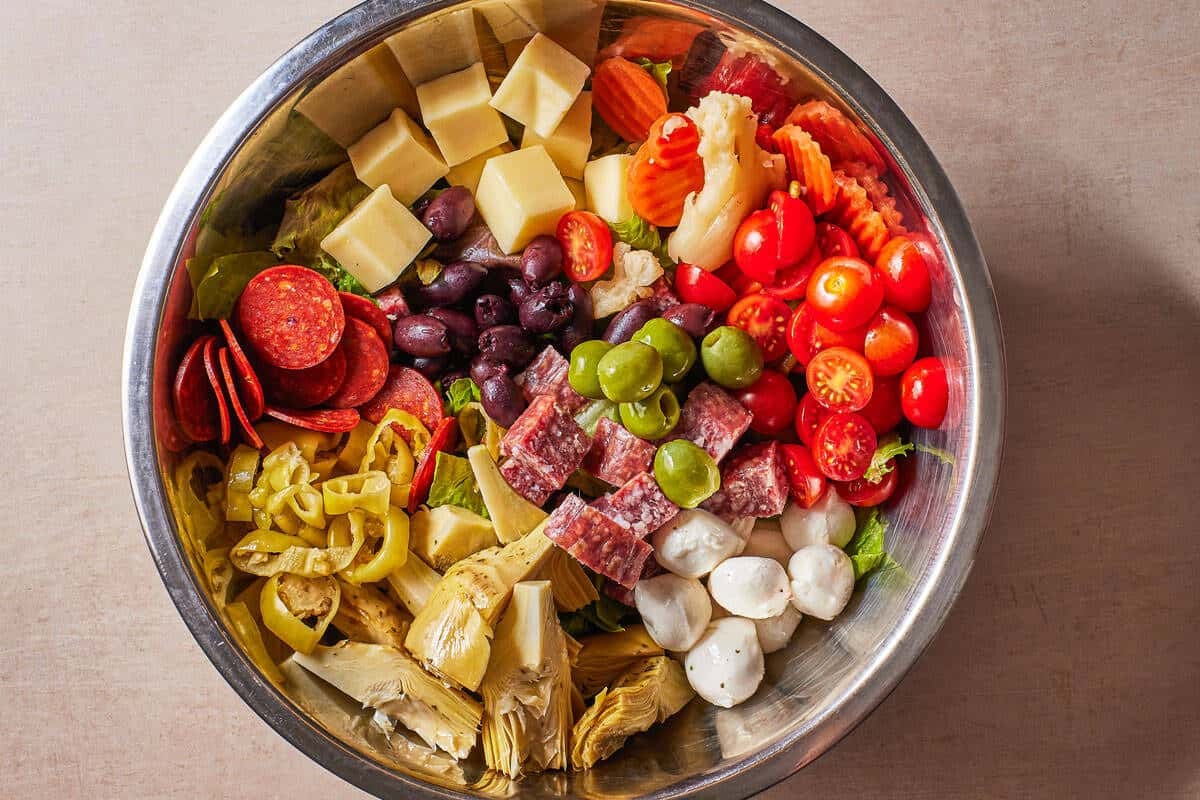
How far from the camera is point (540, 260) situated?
5.97ft

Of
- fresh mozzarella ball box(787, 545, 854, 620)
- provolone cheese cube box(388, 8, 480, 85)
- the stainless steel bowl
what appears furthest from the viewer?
fresh mozzarella ball box(787, 545, 854, 620)

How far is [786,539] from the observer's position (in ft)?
6.13

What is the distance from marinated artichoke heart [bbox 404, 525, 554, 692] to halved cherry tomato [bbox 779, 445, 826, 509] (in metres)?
0.49

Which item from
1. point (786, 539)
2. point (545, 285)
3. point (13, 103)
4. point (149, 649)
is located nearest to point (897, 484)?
point (786, 539)

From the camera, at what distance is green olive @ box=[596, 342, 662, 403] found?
171 cm

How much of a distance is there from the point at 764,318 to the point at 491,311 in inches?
21.5

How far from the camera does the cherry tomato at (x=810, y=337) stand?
5.75ft

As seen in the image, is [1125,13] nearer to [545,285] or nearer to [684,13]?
[684,13]

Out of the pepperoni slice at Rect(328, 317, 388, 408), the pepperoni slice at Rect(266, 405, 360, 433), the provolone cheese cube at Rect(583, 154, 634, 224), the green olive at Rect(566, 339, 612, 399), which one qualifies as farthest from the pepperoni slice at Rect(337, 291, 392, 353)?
the provolone cheese cube at Rect(583, 154, 634, 224)

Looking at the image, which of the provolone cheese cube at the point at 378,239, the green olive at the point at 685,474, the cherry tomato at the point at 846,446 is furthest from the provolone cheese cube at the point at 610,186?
the cherry tomato at the point at 846,446

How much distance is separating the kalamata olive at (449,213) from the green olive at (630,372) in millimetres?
418

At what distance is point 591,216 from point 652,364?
0.36 m

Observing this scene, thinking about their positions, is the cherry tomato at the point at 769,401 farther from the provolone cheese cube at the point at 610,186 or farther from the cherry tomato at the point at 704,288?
the provolone cheese cube at the point at 610,186

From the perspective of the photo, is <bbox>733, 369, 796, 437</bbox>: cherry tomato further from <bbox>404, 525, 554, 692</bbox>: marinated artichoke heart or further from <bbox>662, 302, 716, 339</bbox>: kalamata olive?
<bbox>404, 525, 554, 692</bbox>: marinated artichoke heart
